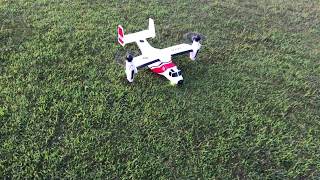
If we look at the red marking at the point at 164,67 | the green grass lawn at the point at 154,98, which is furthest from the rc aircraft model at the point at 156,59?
the green grass lawn at the point at 154,98

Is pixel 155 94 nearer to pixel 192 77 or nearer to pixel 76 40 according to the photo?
pixel 192 77

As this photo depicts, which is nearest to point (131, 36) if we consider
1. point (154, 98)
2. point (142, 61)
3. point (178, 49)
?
point (142, 61)

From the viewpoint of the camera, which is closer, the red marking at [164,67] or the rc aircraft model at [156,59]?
the rc aircraft model at [156,59]

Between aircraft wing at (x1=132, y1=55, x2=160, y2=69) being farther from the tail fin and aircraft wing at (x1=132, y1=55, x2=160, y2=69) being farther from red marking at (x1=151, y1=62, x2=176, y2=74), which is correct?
the tail fin

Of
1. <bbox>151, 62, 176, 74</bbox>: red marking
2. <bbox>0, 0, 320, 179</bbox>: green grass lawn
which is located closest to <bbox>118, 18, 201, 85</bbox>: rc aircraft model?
<bbox>151, 62, 176, 74</bbox>: red marking

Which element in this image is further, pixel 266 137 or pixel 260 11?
pixel 260 11

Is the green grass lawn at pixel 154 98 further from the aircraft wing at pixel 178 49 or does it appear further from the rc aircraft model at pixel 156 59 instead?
the aircraft wing at pixel 178 49

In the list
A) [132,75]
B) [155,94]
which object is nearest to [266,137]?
[155,94]

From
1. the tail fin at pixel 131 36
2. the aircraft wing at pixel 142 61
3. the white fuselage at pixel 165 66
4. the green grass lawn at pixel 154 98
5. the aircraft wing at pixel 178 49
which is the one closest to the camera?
the green grass lawn at pixel 154 98
